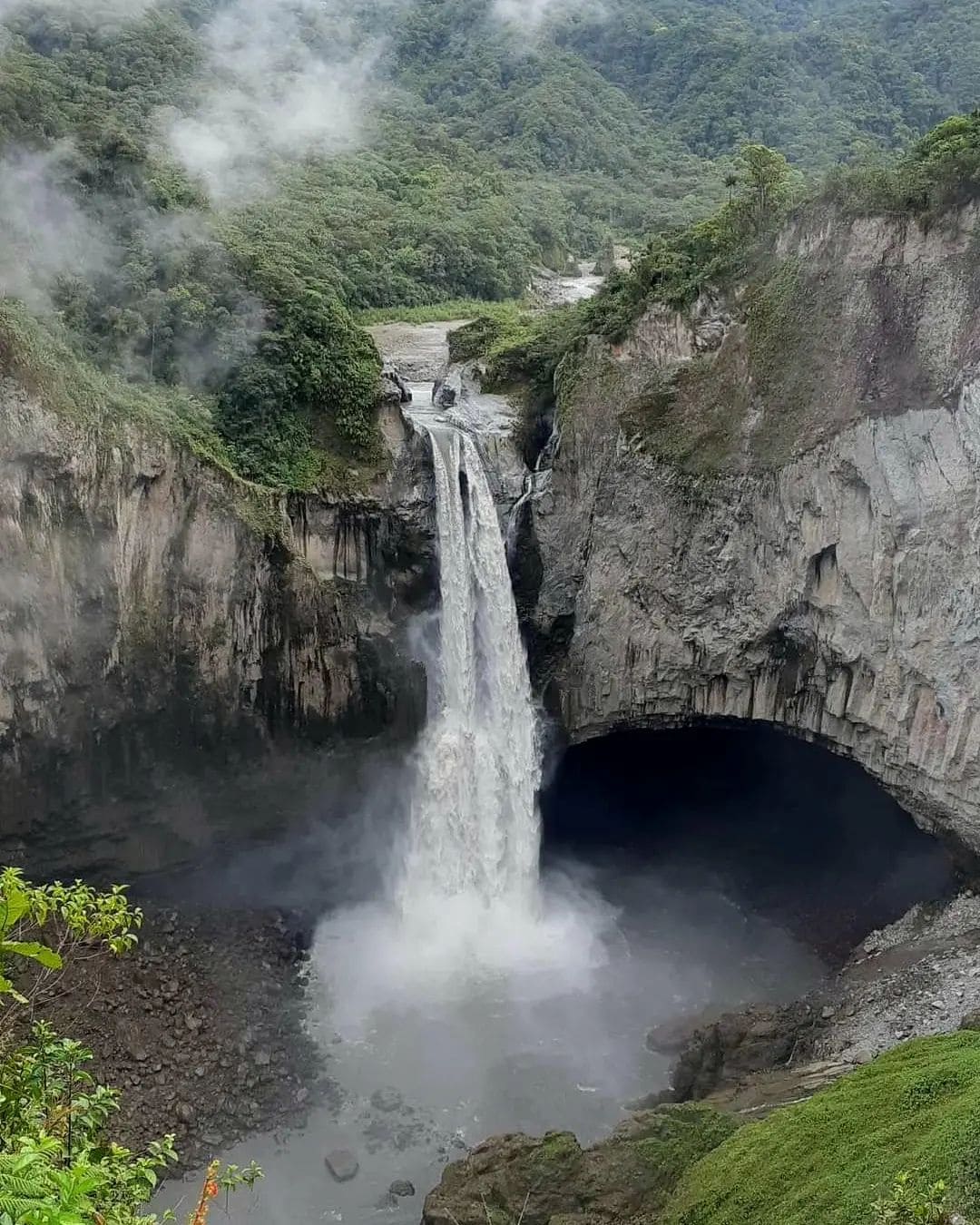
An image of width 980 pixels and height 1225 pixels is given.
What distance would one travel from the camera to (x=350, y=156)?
1665 inches

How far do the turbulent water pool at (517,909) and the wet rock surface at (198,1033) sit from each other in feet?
1.71

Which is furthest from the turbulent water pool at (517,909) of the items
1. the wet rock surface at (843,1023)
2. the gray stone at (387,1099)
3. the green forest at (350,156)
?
the green forest at (350,156)

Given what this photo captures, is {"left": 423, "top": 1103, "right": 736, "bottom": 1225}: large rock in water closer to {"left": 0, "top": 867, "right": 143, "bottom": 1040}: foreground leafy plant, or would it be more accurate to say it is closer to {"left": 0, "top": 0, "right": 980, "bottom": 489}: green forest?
{"left": 0, "top": 867, "right": 143, "bottom": 1040}: foreground leafy plant

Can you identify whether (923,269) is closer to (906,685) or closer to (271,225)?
(906,685)

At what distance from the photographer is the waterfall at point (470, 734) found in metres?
22.6

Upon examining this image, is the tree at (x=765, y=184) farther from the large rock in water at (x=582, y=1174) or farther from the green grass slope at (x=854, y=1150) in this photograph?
the large rock in water at (x=582, y=1174)

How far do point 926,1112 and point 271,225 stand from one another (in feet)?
92.7

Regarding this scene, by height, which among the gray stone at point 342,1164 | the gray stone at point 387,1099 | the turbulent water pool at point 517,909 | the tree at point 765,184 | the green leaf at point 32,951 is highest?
the tree at point 765,184

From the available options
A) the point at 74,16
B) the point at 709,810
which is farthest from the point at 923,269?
the point at 74,16

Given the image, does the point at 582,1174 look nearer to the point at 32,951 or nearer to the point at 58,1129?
the point at 58,1129

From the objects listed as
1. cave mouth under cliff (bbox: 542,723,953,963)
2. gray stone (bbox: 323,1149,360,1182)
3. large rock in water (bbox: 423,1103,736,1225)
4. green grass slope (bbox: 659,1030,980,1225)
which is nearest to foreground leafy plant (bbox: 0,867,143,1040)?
green grass slope (bbox: 659,1030,980,1225)

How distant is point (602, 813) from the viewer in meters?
25.8

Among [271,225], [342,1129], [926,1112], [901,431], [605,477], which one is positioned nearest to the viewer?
[926,1112]

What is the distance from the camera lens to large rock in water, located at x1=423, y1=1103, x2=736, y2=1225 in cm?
1273
